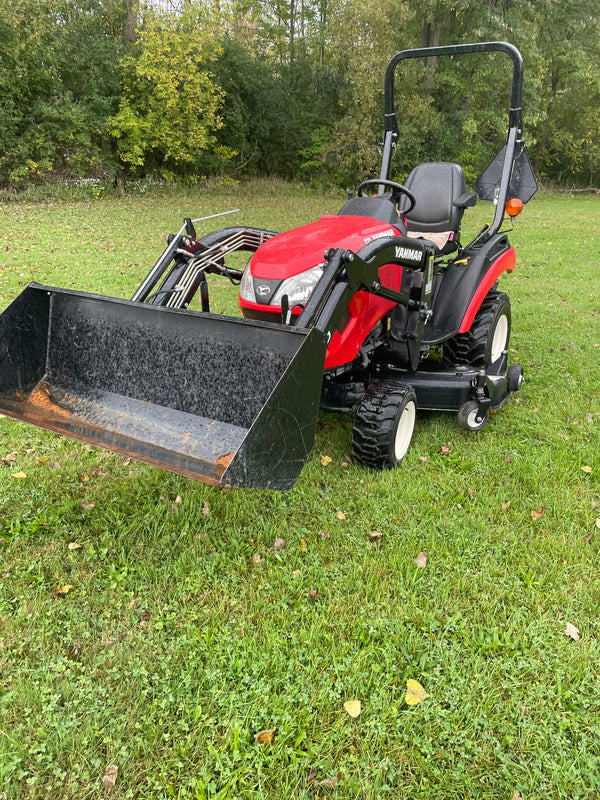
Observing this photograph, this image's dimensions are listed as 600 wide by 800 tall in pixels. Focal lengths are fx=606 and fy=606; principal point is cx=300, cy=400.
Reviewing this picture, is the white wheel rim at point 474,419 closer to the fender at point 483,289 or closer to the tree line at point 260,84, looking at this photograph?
the fender at point 483,289

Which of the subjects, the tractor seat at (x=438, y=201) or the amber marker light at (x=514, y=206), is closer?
the amber marker light at (x=514, y=206)

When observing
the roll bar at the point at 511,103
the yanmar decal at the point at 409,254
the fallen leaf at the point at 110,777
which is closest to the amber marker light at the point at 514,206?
the roll bar at the point at 511,103

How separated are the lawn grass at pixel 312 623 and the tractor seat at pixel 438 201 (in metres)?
1.67

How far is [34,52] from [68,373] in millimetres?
15891

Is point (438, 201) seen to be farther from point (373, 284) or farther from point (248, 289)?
point (248, 289)

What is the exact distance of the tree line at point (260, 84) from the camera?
1616cm

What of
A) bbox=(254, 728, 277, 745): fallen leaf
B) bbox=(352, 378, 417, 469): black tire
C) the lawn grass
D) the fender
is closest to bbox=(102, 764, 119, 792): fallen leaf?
the lawn grass

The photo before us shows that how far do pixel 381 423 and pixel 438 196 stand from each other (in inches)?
94.7

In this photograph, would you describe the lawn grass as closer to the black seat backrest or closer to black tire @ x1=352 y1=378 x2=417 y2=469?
black tire @ x1=352 y1=378 x2=417 y2=469

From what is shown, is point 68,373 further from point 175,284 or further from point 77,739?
point 77,739

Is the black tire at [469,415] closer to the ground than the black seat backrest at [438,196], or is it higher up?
closer to the ground

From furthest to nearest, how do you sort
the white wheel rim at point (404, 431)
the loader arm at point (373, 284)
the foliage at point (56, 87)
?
1. the foliage at point (56, 87)
2. the white wheel rim at point (404, 431)
3. the loader arm at point (373, 284)

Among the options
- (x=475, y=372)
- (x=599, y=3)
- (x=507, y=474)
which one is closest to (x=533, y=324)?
(x=475, y=372)

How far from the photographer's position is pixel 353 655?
7.48 ft
